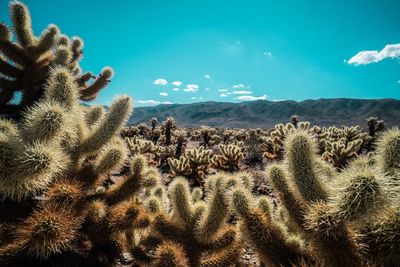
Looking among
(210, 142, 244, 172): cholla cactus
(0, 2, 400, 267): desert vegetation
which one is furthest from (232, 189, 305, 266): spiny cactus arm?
(210, 142, 244, 172): cholla cactus

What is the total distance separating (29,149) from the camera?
1962mm

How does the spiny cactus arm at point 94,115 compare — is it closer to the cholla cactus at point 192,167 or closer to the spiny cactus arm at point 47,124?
the spiny cactus arm at point 47,124

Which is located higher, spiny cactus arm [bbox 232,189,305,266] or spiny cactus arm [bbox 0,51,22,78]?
spiny cactus arm [bbox 0,51,22,78]

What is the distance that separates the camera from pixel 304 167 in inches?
96.3

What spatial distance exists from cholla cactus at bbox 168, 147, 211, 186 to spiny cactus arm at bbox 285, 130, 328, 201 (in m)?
6.18

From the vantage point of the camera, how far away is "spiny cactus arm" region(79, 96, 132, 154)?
314 cm

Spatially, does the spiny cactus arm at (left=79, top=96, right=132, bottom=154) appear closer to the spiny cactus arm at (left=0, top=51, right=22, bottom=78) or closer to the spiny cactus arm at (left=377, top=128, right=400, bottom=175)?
the spiny cactus arm at (left=0, top=51, right=22, bottom=78)

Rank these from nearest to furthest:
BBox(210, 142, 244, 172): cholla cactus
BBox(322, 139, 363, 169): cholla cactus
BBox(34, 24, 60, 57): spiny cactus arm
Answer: BBox(34, 24, 60, 57): spiny cactus arm, BBox(322, 139, 363, 169): cholla cactus, BBox(210, 142, 244, 172): cholla cactus

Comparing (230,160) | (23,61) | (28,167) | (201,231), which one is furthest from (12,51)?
(230,160)

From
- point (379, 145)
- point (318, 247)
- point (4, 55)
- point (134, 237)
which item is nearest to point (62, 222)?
point (134, 237)

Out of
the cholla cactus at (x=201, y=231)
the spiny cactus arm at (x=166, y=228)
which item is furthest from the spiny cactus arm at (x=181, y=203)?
the spiny cactus arm at (x=166, y=228)

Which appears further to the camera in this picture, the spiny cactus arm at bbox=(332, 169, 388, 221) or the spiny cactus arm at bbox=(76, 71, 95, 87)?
the spiny cactus arm at bbox=(76, 71, 95, 87)

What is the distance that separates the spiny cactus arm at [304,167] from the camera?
2377 mm

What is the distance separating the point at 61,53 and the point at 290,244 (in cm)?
429
